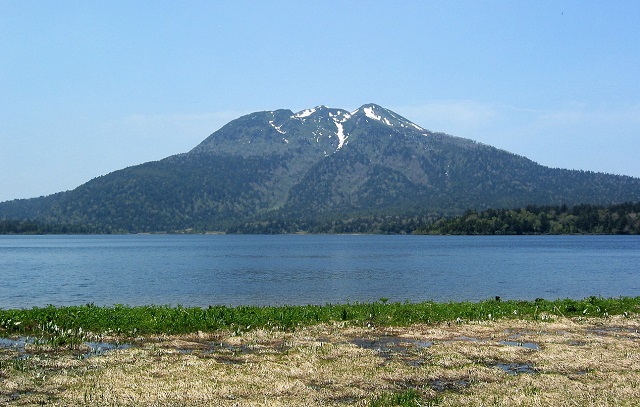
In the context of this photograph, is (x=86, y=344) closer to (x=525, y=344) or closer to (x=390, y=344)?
(x=390, y=344)

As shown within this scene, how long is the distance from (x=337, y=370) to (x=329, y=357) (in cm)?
260

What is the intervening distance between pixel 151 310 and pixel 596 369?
27.1 m

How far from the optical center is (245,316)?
3750 centimetres

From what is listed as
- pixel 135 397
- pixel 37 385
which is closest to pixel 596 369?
pixel 135 397

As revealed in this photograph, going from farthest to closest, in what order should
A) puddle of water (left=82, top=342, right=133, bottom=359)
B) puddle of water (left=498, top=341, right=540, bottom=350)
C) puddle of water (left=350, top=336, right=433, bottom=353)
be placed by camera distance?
puddle of water (left=498, top=341, right=540, bottom=350), puddle of water (left=350, top=336, right=433, bottom=353), puddle of water (left=82, top=342, right=133, bottom=359)

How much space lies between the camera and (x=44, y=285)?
255 feet

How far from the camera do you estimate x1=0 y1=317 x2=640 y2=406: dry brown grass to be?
68.5 feet

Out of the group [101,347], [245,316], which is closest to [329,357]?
[245,316]

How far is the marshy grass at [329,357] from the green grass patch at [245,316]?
117 millimetres

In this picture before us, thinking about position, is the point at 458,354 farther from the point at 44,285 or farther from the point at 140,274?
the point at 140,274

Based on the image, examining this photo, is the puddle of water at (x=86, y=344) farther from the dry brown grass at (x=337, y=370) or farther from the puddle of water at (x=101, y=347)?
the dry brown grass at (x=337, y=370)

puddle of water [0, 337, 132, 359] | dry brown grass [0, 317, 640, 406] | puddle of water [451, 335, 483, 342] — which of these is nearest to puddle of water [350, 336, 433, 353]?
dry brown grass [0, 317, 640, 406]

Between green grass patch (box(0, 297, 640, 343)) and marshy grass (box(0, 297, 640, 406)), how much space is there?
0.12 metres

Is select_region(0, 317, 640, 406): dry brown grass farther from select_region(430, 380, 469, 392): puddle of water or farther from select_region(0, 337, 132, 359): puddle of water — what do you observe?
select_region(0, 337, 132, 359): puddle of water
